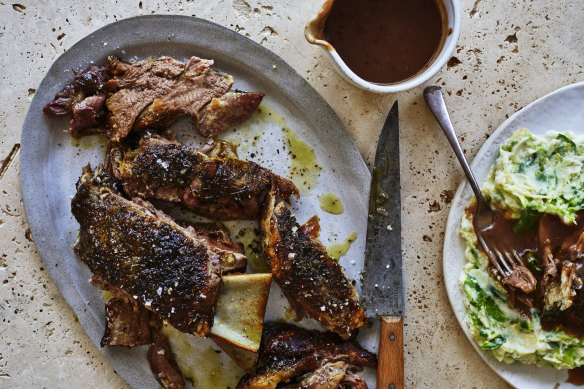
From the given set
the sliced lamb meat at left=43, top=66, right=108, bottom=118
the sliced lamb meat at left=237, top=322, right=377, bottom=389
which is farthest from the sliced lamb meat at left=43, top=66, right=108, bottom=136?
the sliced lamb meat at left=237, top=322, right=377, bottom=389

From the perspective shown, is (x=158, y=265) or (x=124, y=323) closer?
(x=158, y=265)

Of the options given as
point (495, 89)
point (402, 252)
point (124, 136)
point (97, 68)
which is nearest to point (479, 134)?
point (495, 89)

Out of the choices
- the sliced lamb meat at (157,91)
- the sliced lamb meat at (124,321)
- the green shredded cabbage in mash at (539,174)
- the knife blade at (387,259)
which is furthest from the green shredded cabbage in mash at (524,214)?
the sliced lamb meat at (124,321)

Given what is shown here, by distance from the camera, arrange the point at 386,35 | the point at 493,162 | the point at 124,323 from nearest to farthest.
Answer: the point at 386,35 < the point at 124,323 < the point at 493,162

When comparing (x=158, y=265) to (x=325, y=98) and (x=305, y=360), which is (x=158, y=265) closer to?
(x=305, y=360)

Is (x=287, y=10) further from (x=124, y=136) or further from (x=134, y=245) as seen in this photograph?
(x=134, y=245)

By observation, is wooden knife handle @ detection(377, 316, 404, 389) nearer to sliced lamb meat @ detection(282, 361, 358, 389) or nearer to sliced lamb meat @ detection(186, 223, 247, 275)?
sliced lamb meat @ detection(282, 361, 358, 389)

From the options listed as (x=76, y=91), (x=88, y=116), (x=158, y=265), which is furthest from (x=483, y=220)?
(x=76, y=91)
